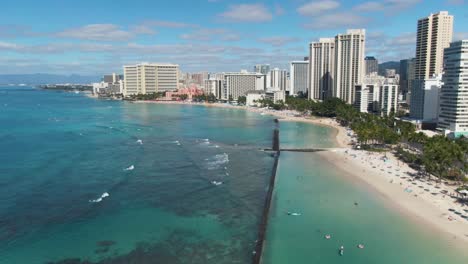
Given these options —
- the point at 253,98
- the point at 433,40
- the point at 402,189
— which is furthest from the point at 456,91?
the point at 253,98

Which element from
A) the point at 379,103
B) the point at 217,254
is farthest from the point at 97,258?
the point at 379,103

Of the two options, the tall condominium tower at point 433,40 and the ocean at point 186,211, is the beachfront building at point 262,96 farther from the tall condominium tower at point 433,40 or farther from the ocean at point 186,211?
the ocean at point 186,211

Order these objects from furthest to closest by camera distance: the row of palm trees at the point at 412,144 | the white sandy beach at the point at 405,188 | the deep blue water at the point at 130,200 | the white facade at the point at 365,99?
the white facade at the point at 365,99 → the row of palm trees at the point at 412,144 → the white sandy beach at the point at 405,188 → the deep blue water at the point at 130,200

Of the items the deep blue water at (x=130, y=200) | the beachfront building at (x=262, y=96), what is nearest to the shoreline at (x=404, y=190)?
the deep blue water at (x=130, y=200)

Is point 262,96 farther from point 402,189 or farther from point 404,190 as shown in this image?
point 404,190

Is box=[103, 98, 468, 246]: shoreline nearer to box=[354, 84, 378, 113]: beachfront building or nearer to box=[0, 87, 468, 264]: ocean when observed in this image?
box=[0, 87, 468, 264]: ocean

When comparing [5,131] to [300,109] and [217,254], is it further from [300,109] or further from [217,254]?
[300,109]

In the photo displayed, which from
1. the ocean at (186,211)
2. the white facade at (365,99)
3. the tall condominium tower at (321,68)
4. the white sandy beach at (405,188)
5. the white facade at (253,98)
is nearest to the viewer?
the ocean at (186,211)
